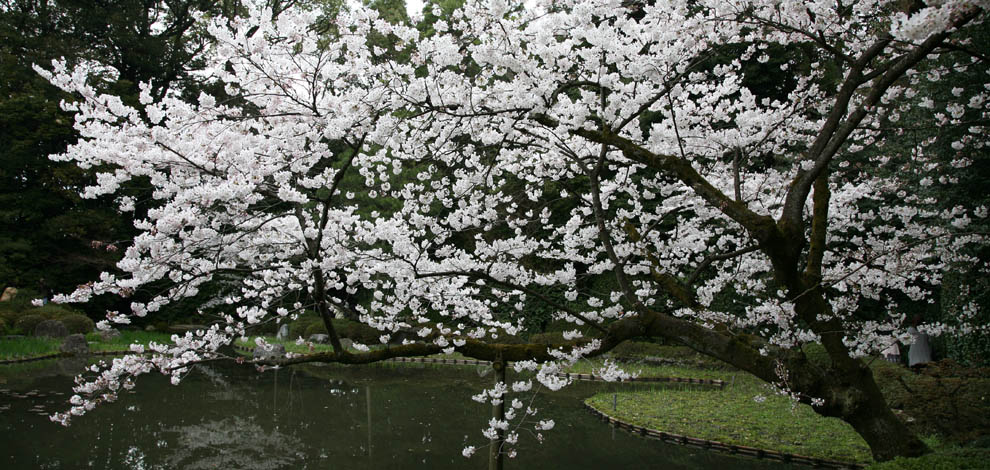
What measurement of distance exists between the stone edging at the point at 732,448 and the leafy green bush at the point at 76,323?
12.4 m

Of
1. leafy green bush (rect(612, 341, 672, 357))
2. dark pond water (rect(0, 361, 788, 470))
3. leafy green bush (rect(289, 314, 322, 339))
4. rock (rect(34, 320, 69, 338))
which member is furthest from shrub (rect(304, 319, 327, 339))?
leafy green bush (rect(612, 341, 672, 357))

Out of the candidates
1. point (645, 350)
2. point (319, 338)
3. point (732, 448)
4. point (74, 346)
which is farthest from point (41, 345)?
point (732, 448)

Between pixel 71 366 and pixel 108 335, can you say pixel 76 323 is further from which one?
pixel 71 366

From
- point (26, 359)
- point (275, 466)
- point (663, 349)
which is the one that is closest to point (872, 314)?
point (663, 349)

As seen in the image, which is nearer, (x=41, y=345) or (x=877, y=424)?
(x=877, y=424)

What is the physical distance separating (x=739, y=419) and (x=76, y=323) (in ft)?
45.7

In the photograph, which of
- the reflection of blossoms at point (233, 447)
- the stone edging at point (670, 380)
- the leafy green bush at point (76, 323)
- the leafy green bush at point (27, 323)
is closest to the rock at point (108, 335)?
the leafy green bush at point (76, 323)

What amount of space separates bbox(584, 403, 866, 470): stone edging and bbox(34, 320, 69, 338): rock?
12.1 metres

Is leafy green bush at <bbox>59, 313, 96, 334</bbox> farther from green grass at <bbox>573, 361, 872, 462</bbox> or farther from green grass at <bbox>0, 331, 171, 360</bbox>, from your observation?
green grass at <bbox>573, 361, 872, 462</bbox>

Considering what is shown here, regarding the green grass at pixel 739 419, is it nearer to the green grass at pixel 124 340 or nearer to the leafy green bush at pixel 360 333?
the leafy green bush at pixel 360 333

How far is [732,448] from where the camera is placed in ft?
20.2

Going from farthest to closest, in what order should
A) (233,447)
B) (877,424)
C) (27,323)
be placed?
(27,323) → (233,447) → (877,424)

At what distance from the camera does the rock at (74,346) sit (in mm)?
11469

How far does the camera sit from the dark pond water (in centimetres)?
565
